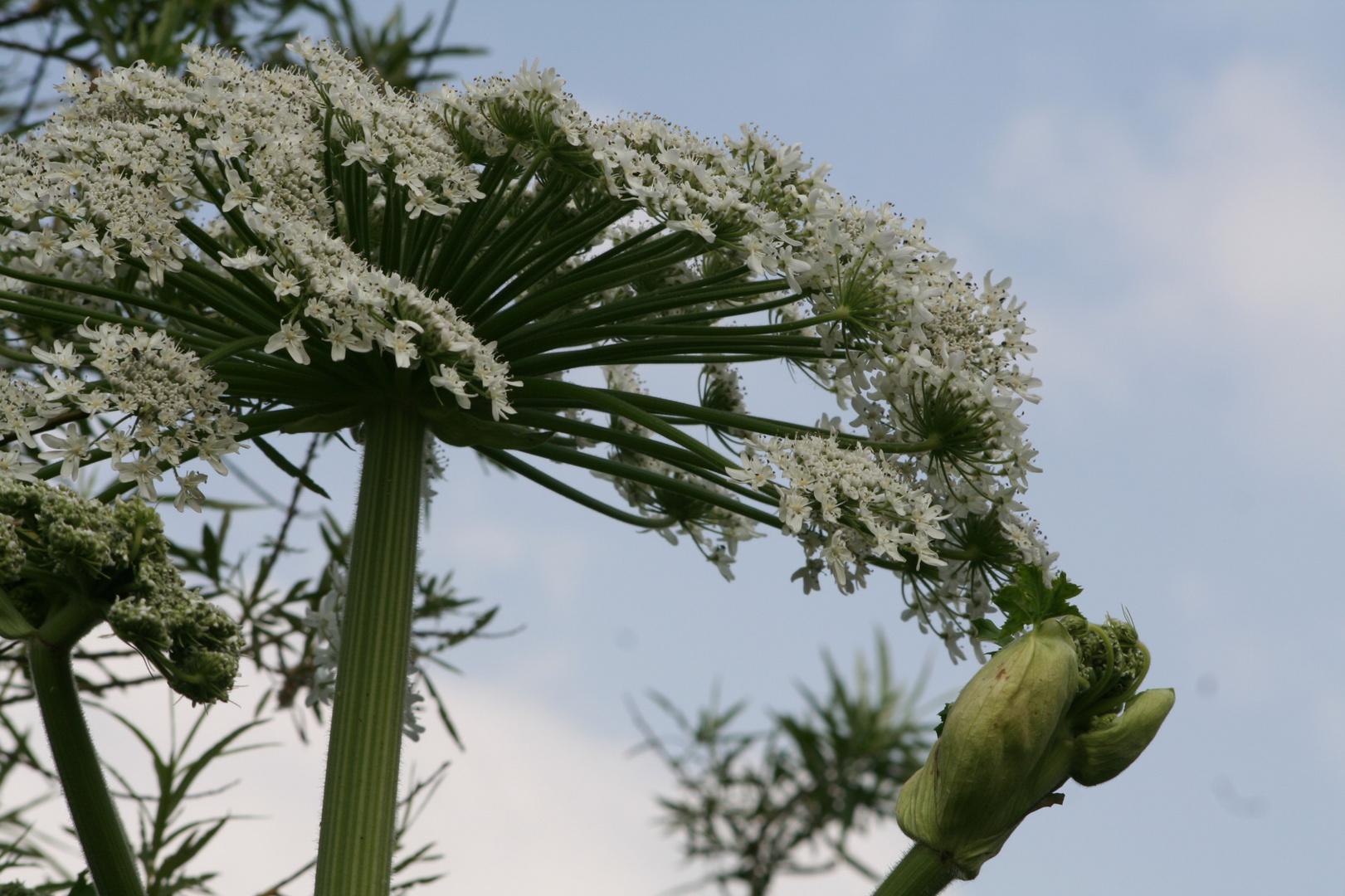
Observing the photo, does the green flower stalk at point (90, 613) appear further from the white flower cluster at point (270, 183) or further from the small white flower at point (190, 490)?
the white flower cluster at point (270, 183)

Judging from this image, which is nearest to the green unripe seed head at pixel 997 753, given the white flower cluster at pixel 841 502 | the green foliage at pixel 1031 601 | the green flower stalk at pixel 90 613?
the green foliage at pixel 1031 601

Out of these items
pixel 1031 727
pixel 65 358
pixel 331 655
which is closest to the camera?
pixel 1031 727

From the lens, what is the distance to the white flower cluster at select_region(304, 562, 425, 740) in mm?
4578

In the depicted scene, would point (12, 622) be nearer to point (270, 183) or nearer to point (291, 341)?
point (291, 341)

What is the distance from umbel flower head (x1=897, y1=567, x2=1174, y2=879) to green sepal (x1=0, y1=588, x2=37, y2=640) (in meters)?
1.90

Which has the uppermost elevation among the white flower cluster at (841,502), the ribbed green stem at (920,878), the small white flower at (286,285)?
→ the small white flower at (286,285)

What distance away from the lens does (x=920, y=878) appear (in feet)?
9.87

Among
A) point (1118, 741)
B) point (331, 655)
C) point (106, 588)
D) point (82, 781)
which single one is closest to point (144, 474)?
point (106, 588)

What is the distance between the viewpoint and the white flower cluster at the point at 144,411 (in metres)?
3.29

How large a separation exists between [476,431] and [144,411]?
0.84 m

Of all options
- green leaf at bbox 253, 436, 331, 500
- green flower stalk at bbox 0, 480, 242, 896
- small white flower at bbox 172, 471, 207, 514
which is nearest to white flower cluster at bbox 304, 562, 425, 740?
green leaf at bbox 253, 436, 331, 500

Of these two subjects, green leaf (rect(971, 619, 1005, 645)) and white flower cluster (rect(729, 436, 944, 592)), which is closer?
green leaf (rect(971, 619, 1005, 645))

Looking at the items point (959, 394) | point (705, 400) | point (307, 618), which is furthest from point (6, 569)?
point (705, 400)

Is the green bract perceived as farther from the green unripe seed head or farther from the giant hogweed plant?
the giant hogweed plant
